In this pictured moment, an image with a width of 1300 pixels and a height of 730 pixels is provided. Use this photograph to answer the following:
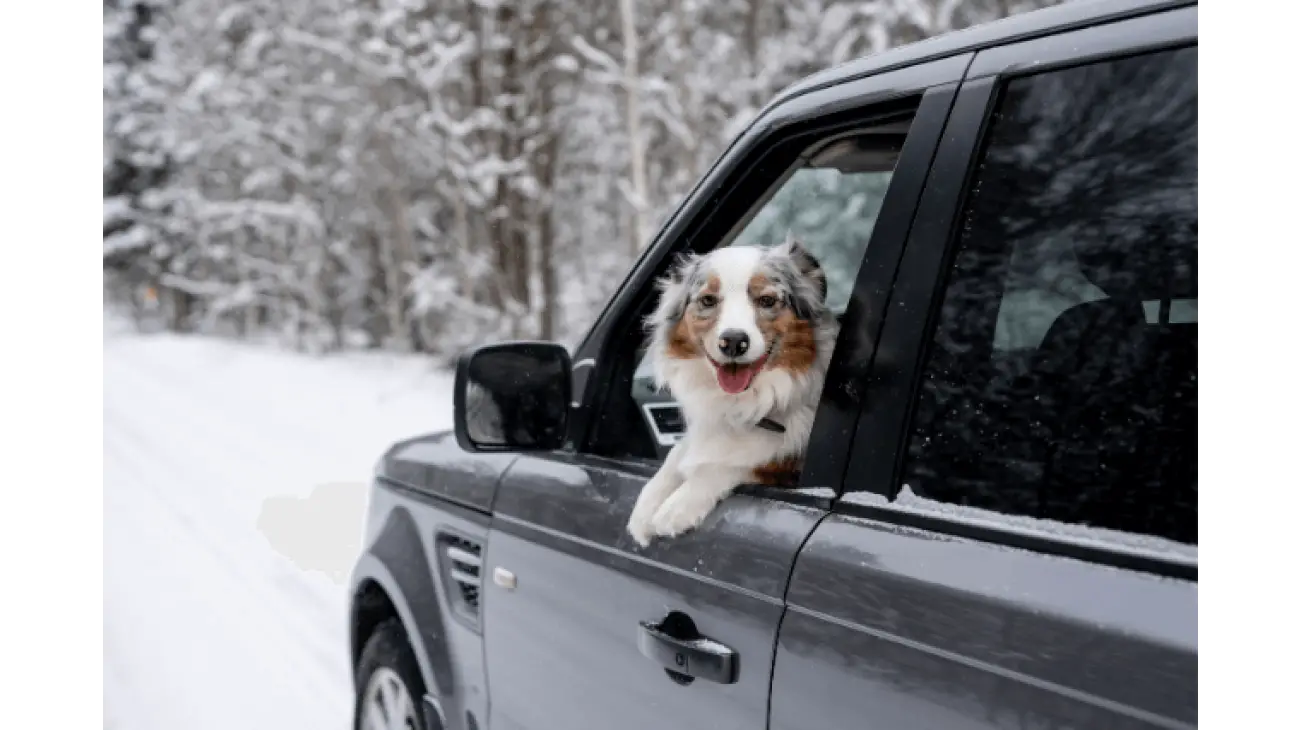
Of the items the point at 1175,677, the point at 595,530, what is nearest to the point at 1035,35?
the point at 1175,677

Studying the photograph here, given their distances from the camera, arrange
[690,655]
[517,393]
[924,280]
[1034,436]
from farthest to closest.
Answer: [517,393]
[690,655]
[924,280]
[1034,436]

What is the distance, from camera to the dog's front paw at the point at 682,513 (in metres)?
2.11

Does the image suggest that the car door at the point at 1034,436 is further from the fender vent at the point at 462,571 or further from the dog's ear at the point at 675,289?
the fender vent at the point at 462,571

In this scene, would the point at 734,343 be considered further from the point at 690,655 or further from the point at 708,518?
the point at 690,655

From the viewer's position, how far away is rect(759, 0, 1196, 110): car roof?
1.57m

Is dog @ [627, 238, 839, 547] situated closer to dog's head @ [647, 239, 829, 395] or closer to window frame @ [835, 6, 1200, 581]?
dog's head @ [647, 239, 829, 395]

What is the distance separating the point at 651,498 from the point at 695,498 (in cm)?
19

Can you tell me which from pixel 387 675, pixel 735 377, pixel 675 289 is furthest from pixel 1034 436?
pixel 387 675

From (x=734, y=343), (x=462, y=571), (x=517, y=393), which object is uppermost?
(x=734, y=343)

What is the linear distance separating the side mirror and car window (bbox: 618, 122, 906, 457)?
1.16ft

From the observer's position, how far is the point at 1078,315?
5.52 ft

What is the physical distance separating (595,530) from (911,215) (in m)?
1.06

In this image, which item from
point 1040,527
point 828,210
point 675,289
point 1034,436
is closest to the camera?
point 1040,527
